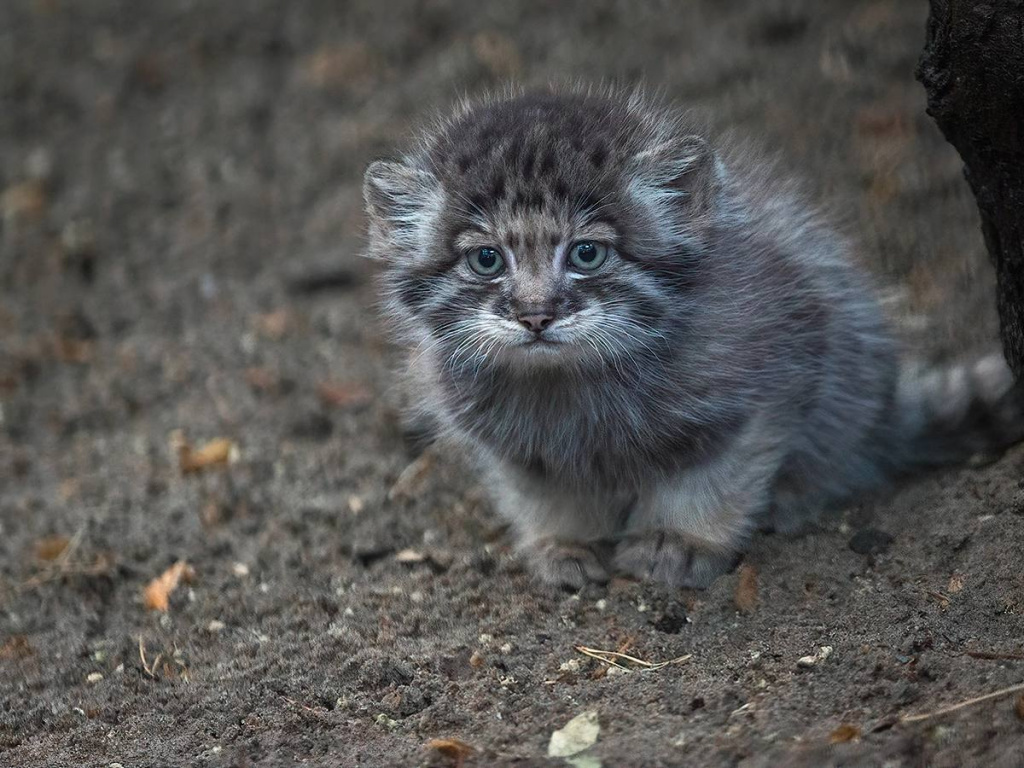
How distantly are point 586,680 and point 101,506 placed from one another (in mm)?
2504

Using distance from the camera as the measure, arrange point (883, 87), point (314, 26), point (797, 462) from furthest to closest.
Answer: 1. point (314, 26)
2. point (883, 87)
3. point (797, 462)

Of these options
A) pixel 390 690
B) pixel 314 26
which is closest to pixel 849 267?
pixel 390 690

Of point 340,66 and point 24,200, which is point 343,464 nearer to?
point 24,200

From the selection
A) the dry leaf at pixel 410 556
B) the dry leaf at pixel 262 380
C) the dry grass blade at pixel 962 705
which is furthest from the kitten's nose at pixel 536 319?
the dry leaf at pixel 262 380

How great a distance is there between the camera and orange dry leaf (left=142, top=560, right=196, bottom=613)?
15.4 ft

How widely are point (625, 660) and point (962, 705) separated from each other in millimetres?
1027

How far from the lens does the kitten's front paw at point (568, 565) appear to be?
14.7ft

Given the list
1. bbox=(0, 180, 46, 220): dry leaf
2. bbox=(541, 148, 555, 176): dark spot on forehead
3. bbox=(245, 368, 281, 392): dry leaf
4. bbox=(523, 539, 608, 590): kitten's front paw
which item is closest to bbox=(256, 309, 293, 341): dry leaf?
bbox=(245, 368, 281, 392): dry leaf

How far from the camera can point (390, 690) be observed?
3.94m

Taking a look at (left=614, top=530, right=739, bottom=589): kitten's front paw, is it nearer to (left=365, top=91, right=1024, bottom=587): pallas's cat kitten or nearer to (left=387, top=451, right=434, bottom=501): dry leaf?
(left=365, top=91, right=1024, bottom=587): pallas's cat kitten

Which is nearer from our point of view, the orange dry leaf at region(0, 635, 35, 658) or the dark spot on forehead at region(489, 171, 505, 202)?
the dark spot on forehead at region(489, 171, 505, 202)

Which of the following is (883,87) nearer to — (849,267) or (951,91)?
(849,267)

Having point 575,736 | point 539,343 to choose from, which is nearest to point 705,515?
point 539,343

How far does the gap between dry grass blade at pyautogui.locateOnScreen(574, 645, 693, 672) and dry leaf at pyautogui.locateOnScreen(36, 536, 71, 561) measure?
2221 millimetres
